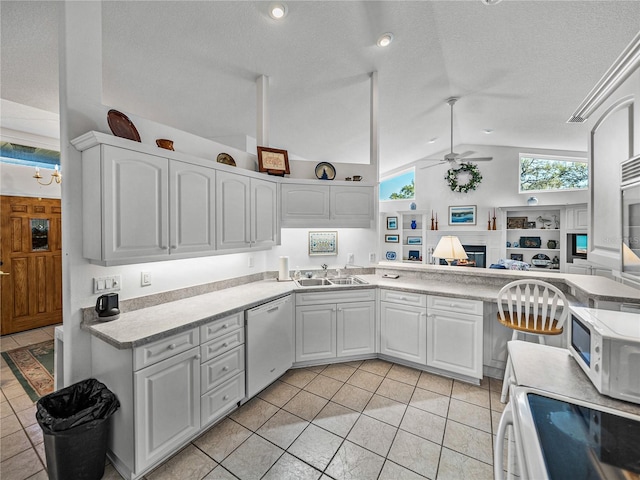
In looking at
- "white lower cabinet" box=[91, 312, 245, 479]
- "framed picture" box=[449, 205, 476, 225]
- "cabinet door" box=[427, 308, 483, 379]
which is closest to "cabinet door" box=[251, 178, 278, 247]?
"white lower cabinet" box=[91, 312, 245, 479]

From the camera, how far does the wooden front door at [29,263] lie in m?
3.65

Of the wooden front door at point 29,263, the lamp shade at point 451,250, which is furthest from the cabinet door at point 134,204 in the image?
the wooden front door at point 29,263

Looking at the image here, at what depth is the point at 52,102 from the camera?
2.83m

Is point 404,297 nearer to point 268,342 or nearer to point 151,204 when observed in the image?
point 268,342

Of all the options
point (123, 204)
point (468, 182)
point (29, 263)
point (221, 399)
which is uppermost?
point (468, 182)

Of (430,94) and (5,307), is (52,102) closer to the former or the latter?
(5,307)

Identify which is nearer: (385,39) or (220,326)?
(220,326)

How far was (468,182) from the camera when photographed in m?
6.93

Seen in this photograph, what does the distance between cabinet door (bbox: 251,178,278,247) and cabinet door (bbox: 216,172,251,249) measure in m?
0.07

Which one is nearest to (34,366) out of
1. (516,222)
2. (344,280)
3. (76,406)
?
(76,406)

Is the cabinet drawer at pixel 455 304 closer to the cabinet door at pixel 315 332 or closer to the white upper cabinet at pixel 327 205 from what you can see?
the cabinet door at pixel 315 332

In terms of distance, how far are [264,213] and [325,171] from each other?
3.15 feet

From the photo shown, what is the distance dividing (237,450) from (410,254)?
21.4 feet

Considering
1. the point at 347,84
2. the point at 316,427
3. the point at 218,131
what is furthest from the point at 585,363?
the point at 218,131
